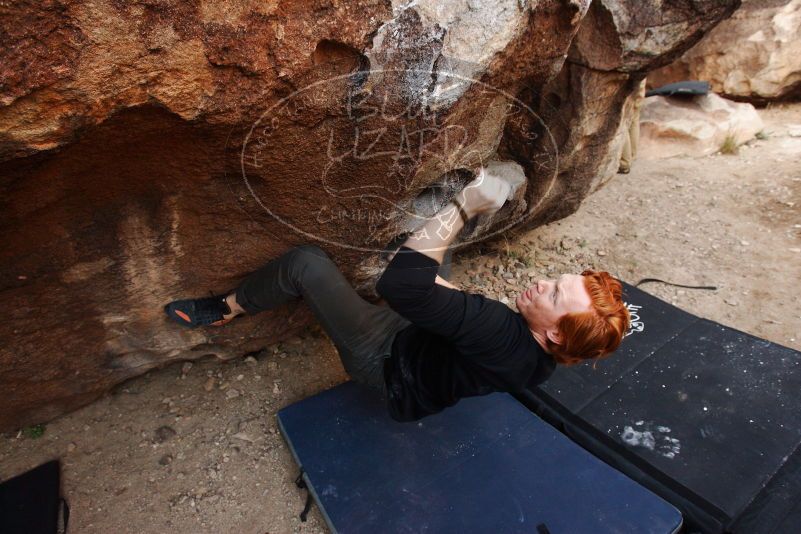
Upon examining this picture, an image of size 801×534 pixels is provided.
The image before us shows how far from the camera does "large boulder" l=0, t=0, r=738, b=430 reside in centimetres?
118

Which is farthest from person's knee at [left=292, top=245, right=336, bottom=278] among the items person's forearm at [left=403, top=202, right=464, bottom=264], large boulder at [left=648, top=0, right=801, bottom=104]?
large boulder at [left=648, top=0, right=801, bottom=104]

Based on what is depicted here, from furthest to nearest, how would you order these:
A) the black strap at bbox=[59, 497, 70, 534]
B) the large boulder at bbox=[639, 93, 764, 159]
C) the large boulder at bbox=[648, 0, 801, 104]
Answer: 1. the large boulder at bbox=[648, 0, 801, 104]
2. the large boulder at bbox=[639, 93, 764, 159]
3. the black strap at bbox=[59, 497, 70, 534]

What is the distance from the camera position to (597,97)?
2.46 metres

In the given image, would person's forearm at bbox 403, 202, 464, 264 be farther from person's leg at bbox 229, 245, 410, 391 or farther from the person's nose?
person's leg at bbox 229, 245, 410, 391

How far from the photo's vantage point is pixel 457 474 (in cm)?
187

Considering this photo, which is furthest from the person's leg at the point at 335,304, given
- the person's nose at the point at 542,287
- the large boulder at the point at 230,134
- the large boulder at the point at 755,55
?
the large boulder at the point at 755,55

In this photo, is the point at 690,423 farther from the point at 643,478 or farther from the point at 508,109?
the point at 508,109

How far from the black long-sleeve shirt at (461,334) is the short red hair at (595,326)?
11 centimetres

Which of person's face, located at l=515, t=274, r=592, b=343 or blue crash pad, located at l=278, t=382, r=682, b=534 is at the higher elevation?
person's face, located at l=515, t=274, r=592, b=343

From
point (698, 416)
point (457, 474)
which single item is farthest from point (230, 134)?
point (698, 416)

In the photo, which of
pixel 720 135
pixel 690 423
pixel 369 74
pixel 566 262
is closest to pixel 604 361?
pixel 690 423

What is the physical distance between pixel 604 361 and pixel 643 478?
1.85 feet

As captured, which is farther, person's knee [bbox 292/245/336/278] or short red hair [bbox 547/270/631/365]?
person's knee [bbox 292/245/336/278]

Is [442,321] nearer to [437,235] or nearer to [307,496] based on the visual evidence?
[437,235]
